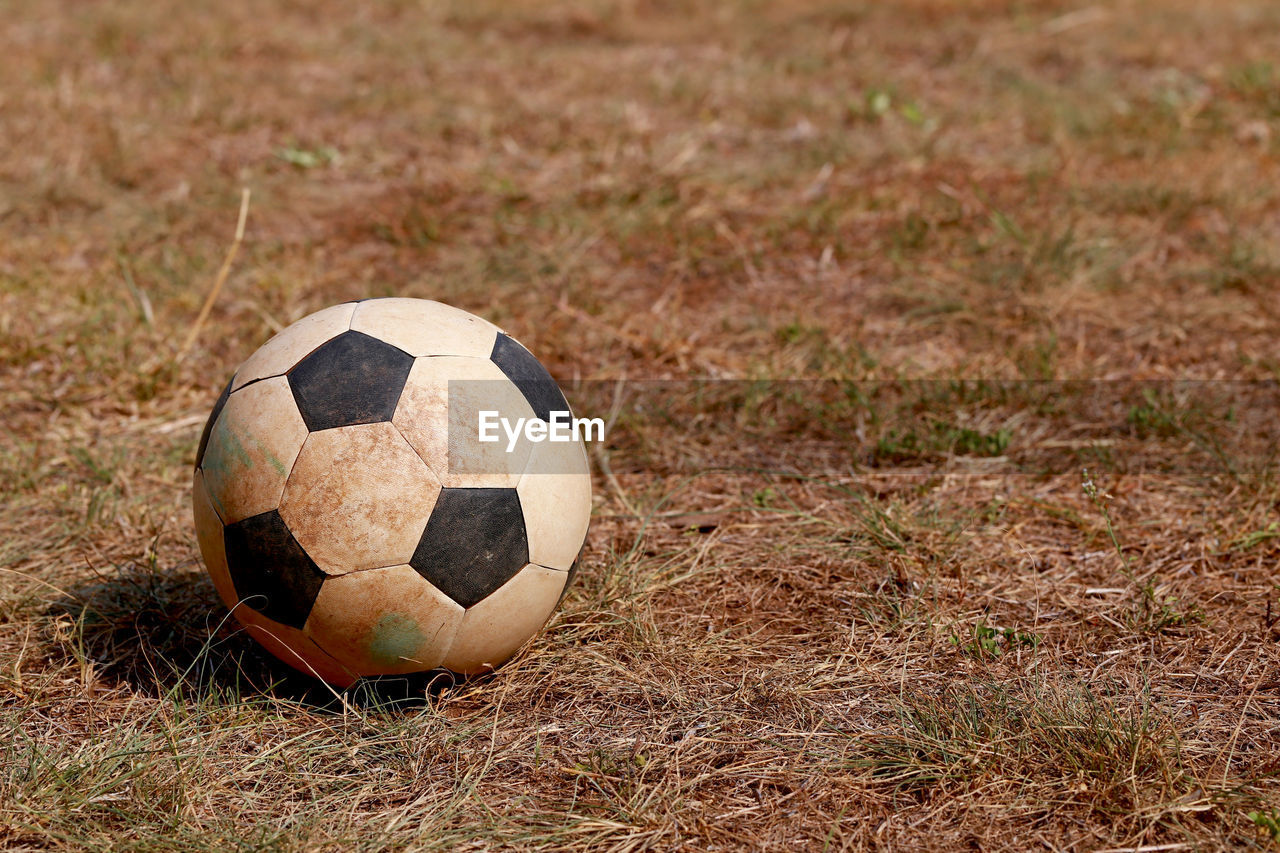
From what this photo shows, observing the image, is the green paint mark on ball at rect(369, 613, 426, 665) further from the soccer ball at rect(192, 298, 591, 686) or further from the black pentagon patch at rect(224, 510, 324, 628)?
the black pentagon patch at rect(224, 510, 324, 628)

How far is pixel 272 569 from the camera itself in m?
2.43

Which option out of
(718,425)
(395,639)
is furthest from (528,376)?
(718,425)

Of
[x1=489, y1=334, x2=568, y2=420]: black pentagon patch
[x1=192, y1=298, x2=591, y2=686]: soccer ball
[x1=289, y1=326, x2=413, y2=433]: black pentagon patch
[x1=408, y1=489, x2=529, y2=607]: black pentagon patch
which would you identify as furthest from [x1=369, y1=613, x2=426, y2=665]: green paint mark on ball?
[x1=489, y1=334, x2=568, y2=420]: black pentagon patch

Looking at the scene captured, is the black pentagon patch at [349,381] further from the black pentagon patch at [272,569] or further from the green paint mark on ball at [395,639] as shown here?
the green paint mark on ball at [395,639]

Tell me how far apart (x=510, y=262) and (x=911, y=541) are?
2595 millimetres

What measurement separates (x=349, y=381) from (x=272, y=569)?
1.50ft

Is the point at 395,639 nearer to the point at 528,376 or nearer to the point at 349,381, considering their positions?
the point at 349,381

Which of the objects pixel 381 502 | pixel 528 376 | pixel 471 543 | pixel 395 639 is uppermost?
pixel 528 376

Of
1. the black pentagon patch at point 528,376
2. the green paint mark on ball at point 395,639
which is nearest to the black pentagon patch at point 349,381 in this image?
the black pentagon patch at point 528,376

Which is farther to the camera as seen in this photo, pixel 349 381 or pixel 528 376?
pixel 528 376

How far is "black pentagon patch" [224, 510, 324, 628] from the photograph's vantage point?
7.89 feet

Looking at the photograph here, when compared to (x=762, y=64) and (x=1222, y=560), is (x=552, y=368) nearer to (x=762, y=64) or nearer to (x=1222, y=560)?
(x=1222, y=560)

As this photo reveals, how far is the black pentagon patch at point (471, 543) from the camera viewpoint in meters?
2.41

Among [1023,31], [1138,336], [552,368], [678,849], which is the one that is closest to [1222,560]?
[1138,336]
